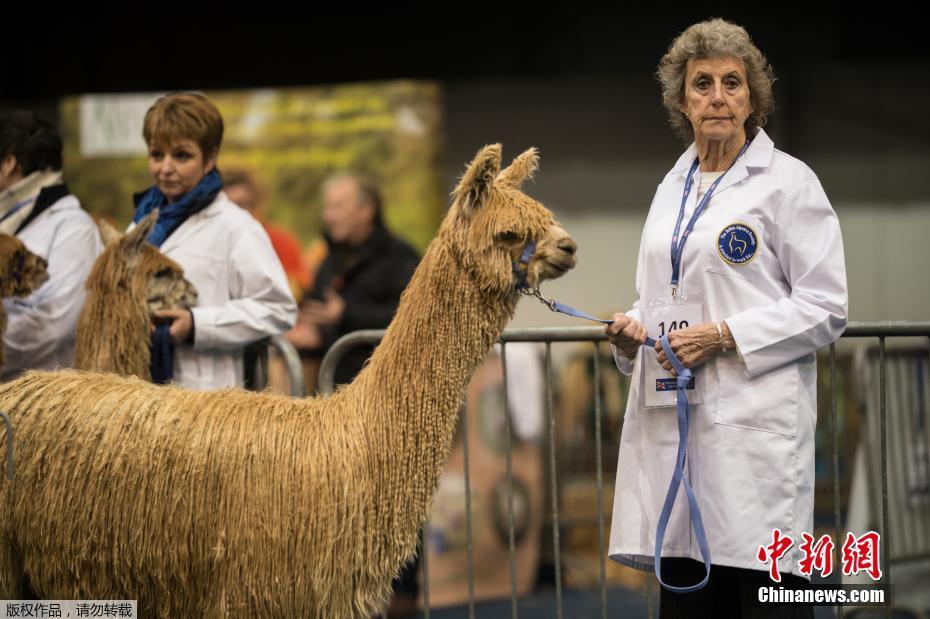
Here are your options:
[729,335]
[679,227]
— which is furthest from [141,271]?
[729,335]

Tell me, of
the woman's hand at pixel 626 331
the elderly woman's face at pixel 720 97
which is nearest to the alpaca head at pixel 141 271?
the woman's hand at pixel 626 331

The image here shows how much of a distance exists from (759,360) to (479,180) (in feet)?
2.66

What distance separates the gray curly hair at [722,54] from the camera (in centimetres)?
278

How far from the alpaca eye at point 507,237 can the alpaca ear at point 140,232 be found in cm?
120

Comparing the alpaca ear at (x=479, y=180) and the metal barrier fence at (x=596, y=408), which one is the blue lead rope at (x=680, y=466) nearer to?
the alpaca ear at (x=479, y=180)

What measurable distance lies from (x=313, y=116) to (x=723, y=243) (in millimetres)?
4546

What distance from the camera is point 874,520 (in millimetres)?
5645

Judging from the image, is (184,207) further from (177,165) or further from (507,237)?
(507,237)

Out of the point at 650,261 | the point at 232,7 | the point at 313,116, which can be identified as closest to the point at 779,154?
the point at 650,261

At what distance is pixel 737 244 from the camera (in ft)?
8.81

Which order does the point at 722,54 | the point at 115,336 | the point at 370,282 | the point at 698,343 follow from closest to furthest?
the point at 698,343, the point at 722,54, the point at 115,336, the point at 370,282

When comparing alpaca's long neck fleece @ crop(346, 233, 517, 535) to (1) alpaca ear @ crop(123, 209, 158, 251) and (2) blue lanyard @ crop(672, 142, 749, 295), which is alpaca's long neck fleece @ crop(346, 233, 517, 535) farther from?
(1) alpaca ear @ crop(123, 209, 158, 251)

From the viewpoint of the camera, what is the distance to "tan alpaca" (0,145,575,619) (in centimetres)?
252

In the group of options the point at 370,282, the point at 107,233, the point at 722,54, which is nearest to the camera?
the point at 722,54
